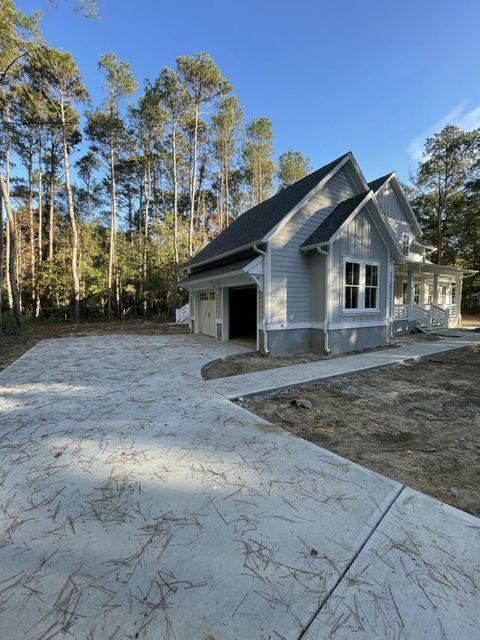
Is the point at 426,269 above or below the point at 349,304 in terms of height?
above

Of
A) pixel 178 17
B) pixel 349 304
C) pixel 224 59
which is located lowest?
pixel 349 304

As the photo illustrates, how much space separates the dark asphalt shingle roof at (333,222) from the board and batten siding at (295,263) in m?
0.20

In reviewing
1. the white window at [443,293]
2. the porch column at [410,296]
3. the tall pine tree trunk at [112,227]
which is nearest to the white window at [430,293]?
the white window at [443,293]

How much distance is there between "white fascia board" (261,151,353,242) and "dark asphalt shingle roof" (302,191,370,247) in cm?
88

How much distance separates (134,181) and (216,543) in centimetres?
2896

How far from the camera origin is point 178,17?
9531mm

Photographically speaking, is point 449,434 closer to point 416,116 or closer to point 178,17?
point 178,17

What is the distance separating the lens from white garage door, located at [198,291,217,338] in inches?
476

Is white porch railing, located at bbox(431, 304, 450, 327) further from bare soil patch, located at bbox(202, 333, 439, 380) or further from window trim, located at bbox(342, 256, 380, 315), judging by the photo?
bare soil patch, located at bbox(202, 333, 439, 380)

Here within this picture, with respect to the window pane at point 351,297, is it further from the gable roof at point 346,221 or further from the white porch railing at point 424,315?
the white porch railing at point 424,315

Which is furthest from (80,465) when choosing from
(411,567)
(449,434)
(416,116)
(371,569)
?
(416,116)

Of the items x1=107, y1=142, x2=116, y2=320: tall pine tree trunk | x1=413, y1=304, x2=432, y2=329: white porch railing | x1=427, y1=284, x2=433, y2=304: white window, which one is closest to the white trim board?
x1=413, y1=304, x2=432, y2=329: white porch railing

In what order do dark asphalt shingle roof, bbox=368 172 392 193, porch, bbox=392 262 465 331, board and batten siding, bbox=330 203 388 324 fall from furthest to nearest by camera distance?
porch, bbox=392 262 465 331 < dark asphalt shingle roof, bbox=368 172 392 193 < board and batten siding, bbox=330 203 388 324

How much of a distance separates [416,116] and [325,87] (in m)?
4.32
